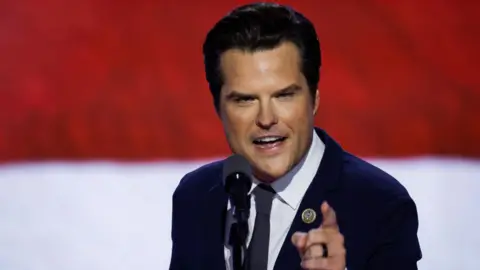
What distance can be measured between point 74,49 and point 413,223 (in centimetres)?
99

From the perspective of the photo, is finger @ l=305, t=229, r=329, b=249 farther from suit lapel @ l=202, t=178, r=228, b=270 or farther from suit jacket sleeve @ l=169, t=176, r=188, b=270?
suit jacket sleeve @ l=169, t=176, r=188, b=270

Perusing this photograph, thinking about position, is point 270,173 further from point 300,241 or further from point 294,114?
point 300,241

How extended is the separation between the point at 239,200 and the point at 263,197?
1.46 feet

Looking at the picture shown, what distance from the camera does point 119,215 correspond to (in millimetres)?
1875

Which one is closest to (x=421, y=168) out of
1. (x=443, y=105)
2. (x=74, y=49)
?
(x=443, y=105)

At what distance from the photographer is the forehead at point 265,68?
4.86ft

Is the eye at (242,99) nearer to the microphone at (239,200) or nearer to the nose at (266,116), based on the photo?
the nose at (266,116)

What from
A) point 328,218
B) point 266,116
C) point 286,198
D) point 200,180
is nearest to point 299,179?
point 286,198

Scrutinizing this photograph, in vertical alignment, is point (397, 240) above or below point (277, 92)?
below

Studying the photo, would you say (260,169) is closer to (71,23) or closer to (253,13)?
(253,13)

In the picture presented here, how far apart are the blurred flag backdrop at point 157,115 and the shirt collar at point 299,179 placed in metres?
0.31

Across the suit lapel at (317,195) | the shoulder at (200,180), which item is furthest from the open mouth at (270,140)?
the shoulder at (200,180)

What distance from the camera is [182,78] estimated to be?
1.90 m

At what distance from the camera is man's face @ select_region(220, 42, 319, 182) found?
147 centimetres
